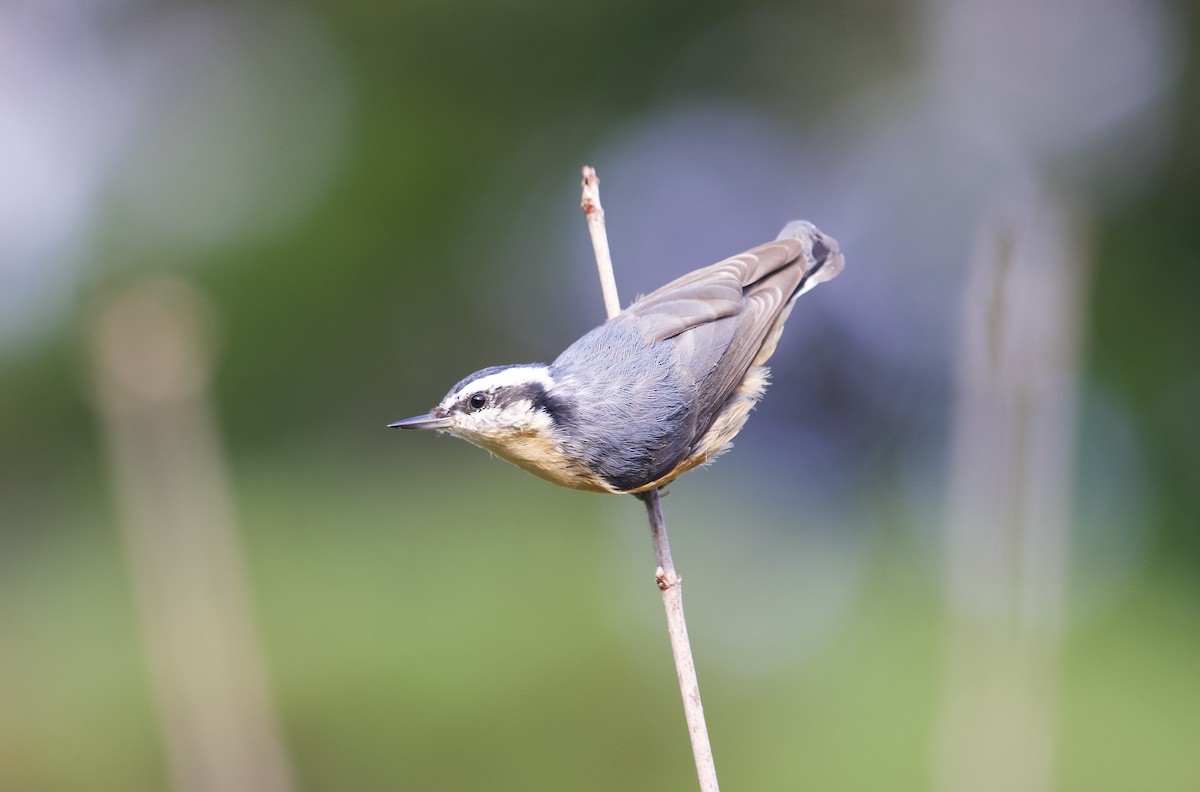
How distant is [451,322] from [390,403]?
1.95 ft

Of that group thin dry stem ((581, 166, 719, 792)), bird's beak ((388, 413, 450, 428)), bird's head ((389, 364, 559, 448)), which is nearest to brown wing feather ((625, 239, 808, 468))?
thin dry stem ((581, 166, 719, 792))

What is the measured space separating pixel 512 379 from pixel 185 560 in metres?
0.51

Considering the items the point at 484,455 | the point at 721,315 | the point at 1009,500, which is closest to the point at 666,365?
the point at 721,315

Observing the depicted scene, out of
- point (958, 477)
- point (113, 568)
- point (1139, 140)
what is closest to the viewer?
point (958, 477)

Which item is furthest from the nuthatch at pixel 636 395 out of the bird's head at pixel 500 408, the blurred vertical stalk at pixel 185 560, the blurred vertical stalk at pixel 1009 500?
the blurred vertical stalk at pixel 1009 500

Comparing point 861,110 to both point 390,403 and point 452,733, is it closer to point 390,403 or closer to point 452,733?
point 390,403

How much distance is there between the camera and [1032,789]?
2.90 feet

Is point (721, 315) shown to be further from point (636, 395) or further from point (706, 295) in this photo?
point (636, 395)

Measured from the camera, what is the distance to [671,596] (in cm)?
130

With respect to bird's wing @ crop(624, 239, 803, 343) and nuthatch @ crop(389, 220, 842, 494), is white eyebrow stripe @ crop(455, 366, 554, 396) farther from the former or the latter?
bird's wing @ crop(624, 239, 803, 343)

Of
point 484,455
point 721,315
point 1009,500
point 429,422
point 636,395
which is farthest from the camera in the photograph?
point 484,455

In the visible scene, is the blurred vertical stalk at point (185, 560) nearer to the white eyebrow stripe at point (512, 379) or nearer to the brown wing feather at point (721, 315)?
the white eyebrow stripe at point (512, 379)

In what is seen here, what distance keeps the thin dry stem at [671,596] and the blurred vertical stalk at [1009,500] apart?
30 cm

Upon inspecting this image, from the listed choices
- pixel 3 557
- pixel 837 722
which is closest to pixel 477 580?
pixel 837 722
